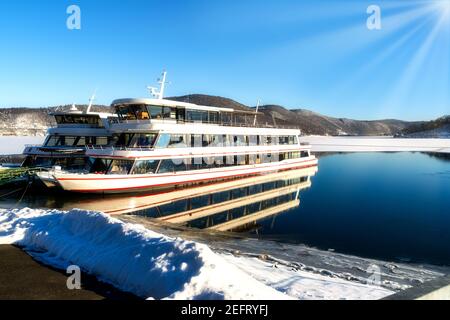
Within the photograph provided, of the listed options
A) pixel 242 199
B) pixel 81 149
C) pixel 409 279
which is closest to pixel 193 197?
pixel 242 199

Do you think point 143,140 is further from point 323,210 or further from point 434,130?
point 434,130


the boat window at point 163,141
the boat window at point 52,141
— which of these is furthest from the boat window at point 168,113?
the boat window at point 52,141

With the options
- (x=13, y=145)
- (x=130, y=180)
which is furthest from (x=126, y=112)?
(x=13, y=145)

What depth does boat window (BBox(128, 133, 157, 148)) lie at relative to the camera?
88.5ft

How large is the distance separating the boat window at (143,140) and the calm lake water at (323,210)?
13.3ft

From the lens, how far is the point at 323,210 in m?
21.2

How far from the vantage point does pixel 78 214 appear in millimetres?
11109

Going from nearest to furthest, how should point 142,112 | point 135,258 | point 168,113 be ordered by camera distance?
point 135,258
point 142,112
point 168,113

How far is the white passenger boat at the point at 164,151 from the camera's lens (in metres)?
24.2

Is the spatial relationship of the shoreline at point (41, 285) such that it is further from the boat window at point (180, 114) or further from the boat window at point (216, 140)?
the boat window at point (216, 140)

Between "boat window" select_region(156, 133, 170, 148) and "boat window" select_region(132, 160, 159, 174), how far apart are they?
51.4 inches

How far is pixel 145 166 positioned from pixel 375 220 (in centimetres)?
1503

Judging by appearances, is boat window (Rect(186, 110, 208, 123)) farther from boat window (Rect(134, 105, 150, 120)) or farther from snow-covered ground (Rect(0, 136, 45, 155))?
snow-covered ground (Rect(0, 136, 45, 155))
